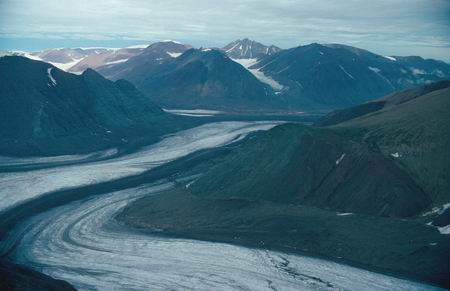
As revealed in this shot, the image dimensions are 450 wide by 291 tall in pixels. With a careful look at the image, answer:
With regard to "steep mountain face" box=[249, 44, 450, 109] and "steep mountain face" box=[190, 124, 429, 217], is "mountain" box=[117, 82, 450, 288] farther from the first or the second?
"steep mountain face" box=[249, 44, 450, 109]

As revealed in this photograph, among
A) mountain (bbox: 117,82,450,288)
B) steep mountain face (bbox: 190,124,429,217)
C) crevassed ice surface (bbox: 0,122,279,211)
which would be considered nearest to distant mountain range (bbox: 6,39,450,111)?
crevassed ice surface (bbox: 0,122,279,211)

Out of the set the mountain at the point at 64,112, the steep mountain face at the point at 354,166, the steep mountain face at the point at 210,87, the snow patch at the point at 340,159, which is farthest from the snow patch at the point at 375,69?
the snow patch at the point at 340,159

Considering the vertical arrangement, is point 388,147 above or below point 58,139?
above

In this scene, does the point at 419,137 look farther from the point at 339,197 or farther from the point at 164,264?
the point at 164,264

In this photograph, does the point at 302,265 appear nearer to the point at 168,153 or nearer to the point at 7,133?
the point at 168,153

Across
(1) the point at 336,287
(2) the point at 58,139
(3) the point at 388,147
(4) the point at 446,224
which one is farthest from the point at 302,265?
(2) the point at 58,139

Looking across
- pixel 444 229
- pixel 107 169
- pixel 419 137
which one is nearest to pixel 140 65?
pixel 107 169
